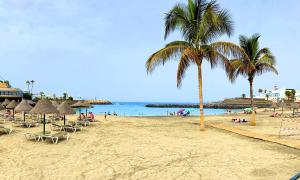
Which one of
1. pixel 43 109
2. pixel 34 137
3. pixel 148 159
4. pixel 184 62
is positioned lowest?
pixel 148 159

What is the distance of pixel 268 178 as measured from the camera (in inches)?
311

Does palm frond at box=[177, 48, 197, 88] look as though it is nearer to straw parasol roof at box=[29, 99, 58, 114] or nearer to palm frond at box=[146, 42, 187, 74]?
palm frond at box=[146, 42, 187, 74]

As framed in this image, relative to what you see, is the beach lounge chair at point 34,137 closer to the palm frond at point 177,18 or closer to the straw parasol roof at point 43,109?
the straw parasol roof at point 43,109

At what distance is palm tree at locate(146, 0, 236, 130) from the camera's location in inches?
682

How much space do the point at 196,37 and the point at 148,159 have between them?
31.9ft

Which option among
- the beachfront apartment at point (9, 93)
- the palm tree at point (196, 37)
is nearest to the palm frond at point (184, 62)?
the palm tree at point (196, 37)

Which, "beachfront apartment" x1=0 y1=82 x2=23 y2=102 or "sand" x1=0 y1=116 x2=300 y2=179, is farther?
"beachfront apartment" x1=0 y1=82 x2=23 y2=102

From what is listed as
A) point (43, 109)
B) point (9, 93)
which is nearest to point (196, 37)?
point (43, 109)

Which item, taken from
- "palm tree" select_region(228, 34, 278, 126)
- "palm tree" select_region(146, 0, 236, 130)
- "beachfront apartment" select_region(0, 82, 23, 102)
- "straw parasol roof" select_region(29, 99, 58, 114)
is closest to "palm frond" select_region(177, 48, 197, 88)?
"palm tree" select_region(146, 0, 236, 130)

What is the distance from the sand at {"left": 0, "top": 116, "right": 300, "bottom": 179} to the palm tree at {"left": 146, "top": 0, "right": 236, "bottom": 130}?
536 centimetres

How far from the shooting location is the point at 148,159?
10.4 m

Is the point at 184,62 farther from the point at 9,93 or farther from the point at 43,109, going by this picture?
the point at 9,93

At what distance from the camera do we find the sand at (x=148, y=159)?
850 cm

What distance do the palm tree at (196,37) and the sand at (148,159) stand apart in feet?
17.6
